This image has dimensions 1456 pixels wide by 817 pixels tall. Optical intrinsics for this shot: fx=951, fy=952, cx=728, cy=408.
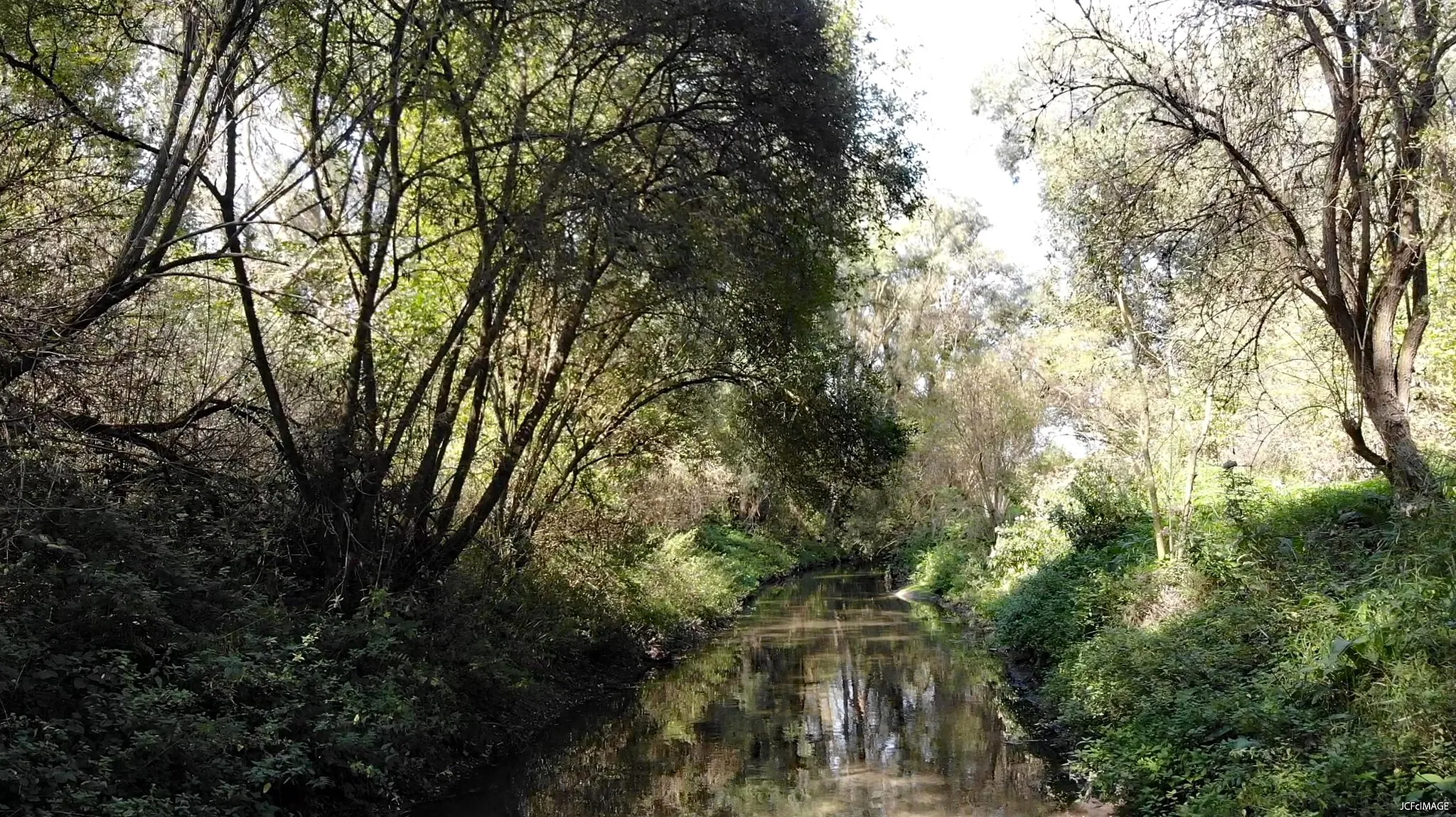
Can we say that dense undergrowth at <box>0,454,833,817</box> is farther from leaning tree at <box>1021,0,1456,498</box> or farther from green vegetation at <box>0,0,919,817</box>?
leaning tree at <box>1021,0,1456,498</box>

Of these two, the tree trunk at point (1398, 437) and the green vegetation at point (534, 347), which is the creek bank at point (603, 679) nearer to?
the green vegetation at point (534, 347)

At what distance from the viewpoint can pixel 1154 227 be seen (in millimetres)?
10039

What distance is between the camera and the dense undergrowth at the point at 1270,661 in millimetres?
5684

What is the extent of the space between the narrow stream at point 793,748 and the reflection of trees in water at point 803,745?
0.08 ft

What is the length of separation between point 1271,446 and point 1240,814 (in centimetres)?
1592

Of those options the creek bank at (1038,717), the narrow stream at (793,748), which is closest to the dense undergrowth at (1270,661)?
the creek bank at (1038,717)

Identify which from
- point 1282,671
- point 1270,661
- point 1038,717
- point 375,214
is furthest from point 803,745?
point 375,214

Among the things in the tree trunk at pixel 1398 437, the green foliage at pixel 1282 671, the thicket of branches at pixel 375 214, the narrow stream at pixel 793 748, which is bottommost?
the narrow stream at pixel 793 748

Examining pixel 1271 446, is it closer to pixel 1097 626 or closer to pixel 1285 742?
pixel 1097 626

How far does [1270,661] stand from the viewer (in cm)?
767

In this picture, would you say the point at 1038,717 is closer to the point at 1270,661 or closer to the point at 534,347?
the point at 1270,661

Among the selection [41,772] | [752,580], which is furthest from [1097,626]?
[752,580]

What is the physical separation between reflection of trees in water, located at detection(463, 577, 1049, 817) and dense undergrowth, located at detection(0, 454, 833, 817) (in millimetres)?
1270

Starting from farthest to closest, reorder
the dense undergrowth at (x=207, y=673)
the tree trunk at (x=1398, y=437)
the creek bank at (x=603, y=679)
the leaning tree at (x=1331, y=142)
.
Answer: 1. the creek bank at (x=603, y=679)
2. the tree trunk at (x=1398, y=437)
3. the leaning tree at (x=1331, y=142)
4. the dense undergrowth at (x=207, y=673)
